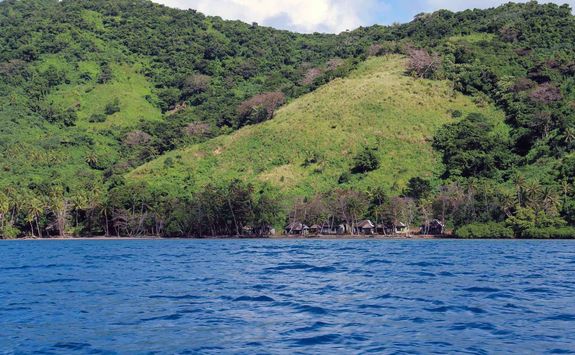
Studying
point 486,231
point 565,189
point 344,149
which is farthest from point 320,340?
point 344,149

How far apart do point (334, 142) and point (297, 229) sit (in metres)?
31.3

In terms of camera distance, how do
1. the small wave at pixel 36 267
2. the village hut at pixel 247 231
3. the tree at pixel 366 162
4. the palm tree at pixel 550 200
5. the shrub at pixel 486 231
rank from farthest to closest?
the tree at pixel 366 162 → the village hut at pixel 247 231 → the shrub at pixel 486 231 → the palm tree at pixel 550 200 → the small wave at pixel 36 267

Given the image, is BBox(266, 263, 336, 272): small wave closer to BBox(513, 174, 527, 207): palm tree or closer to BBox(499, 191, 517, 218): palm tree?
BBox(499, 191, 517, 218): palm tree

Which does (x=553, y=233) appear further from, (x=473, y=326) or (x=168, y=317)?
(x=168, y=317)

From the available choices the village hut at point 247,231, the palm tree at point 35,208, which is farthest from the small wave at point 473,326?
the palm tree at point 35,208

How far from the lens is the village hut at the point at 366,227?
389ft

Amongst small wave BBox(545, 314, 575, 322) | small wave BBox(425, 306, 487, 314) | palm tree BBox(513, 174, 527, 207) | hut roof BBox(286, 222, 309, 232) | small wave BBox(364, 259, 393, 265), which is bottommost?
small wave BBox(545, 314, 575, 322)

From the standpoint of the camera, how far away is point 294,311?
930 inches

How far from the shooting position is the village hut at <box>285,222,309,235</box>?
119375mm

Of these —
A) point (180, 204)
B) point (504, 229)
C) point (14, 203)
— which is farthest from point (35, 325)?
point (14, 203)

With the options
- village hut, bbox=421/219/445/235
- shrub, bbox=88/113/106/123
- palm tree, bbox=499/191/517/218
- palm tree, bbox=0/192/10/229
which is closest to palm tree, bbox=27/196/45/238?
palm tree, bbox=0/192/10/229

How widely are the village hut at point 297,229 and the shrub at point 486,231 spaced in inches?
1171

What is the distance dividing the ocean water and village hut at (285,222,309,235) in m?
79.0

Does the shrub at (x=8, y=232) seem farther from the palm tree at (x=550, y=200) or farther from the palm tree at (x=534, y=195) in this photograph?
the palm tree at (x=550, y=200)
